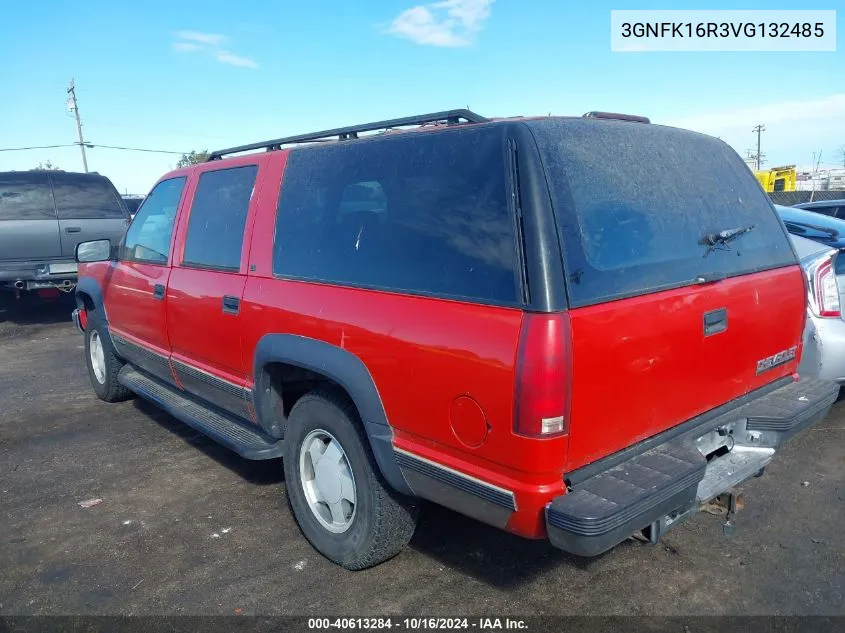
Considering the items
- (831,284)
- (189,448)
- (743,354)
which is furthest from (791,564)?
(189,448)

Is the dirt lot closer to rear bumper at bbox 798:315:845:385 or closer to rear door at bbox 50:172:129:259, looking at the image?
rear bumper at bbox 798:315:845:385

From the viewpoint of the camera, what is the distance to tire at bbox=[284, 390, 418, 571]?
302 centimetres

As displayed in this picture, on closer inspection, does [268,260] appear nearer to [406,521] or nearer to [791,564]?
[406,521]

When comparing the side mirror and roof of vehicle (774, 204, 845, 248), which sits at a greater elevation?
the side mirror

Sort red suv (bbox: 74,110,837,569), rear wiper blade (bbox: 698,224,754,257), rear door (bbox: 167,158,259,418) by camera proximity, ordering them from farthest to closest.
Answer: rear door (bbox: 167,158,259,418)
rear wiper blade (bbox: 698,224,754,257)
red suv (bbox: 74,110,837,569)

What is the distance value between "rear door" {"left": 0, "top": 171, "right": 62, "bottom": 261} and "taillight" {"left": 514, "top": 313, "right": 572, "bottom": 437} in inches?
362

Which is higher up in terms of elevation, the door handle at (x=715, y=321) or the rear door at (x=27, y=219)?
the rear door at (x=27, y=219)

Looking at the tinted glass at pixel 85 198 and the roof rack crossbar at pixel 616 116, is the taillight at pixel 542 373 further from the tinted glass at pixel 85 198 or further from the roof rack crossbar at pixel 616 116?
the tinted glass at pixel 85 198

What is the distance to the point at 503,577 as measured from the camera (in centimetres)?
318

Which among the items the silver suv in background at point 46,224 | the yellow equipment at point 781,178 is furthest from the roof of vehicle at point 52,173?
the yellow equipment at point 781,178

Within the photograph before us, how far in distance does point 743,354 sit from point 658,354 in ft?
2.30

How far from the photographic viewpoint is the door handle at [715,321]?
280 centimetres

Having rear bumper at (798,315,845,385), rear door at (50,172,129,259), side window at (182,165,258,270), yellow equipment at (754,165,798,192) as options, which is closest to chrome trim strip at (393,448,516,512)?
side window at (182,165,258,270)

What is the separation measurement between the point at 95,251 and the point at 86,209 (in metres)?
5.37
